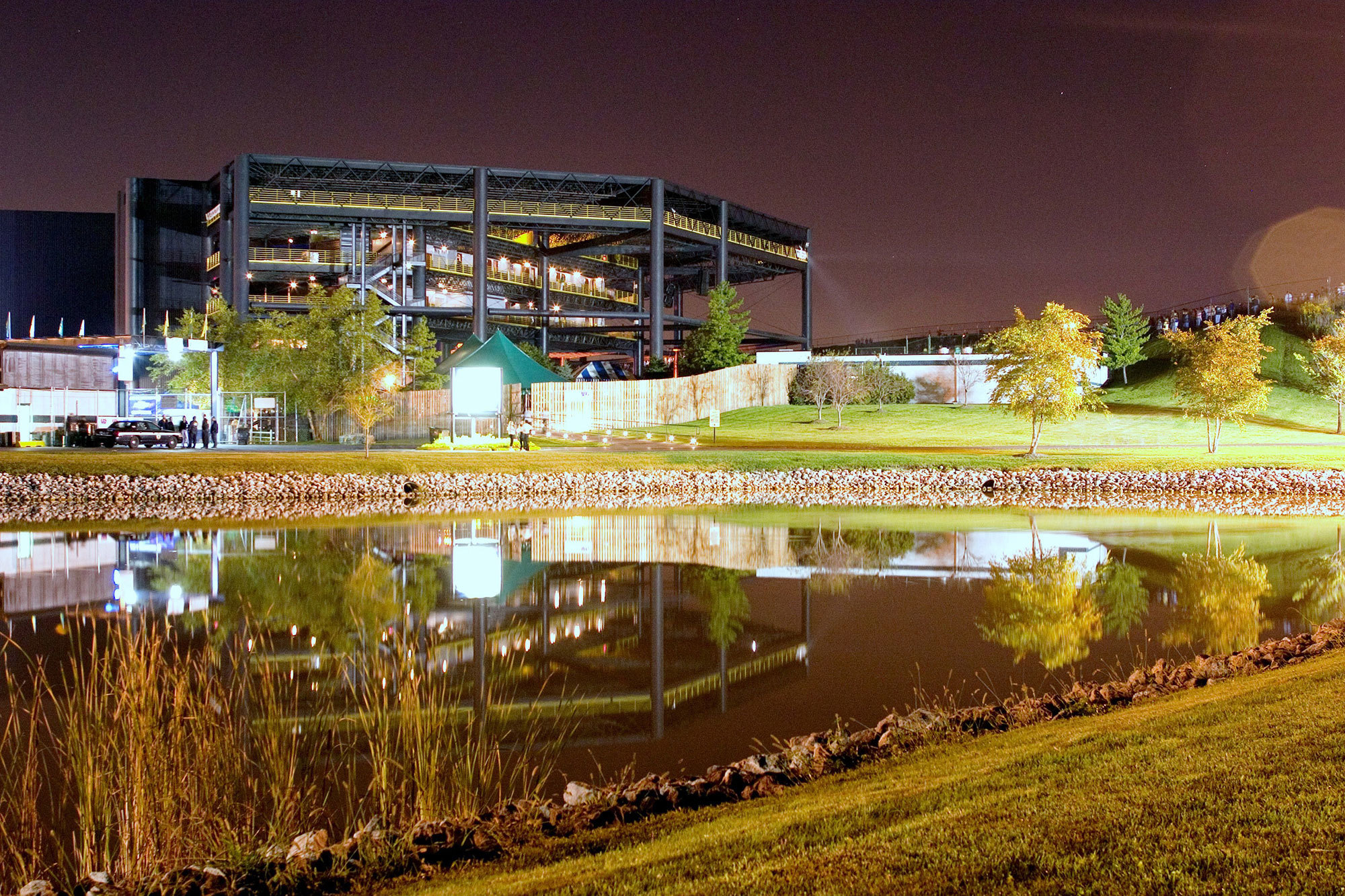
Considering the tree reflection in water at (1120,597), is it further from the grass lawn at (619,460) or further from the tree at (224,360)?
the tree at (224,360)

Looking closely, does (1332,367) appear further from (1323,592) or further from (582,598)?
(582,598)

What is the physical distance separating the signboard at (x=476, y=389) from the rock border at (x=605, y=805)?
3279 cm

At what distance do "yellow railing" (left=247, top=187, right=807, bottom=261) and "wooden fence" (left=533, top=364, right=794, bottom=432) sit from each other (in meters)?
15.8

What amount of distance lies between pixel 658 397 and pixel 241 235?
102 ft

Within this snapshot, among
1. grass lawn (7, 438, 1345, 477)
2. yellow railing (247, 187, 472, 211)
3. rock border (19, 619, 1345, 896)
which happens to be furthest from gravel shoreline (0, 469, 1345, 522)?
yellow railing (247, 187, 472, 211)

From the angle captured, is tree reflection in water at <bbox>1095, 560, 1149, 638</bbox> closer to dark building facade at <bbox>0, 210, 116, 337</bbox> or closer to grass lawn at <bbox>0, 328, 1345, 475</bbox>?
grass lawn at <bbox>0, 328, 1345, 475</bbox>

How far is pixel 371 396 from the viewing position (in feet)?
116

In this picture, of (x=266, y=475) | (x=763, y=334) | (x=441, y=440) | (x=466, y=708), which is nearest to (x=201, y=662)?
(x=466, y=708)

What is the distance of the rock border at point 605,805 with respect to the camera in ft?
18.2

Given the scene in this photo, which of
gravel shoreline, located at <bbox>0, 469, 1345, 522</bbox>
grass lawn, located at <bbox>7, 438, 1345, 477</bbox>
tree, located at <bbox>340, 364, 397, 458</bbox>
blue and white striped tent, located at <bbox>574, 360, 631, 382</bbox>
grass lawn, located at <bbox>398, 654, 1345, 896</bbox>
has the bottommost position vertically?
grass lawn, located at <bbox>398, 654, 1345, 896</bbox>

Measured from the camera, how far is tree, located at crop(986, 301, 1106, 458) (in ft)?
127

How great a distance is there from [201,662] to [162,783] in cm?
434

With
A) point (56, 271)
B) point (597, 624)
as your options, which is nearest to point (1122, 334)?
point (597, 624)

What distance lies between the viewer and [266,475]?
102 ft
